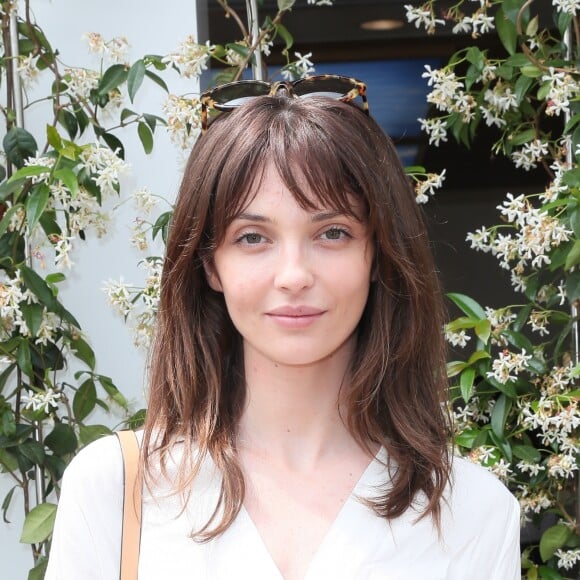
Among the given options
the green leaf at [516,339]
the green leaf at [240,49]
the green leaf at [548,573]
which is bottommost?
the green leaf at [548,573]

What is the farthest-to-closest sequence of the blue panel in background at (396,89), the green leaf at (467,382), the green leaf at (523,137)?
the blue panel in background at (396,89) → the green leaf at (523,137) → the green leaf at (467,382)

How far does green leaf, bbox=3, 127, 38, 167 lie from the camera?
2.29 meters

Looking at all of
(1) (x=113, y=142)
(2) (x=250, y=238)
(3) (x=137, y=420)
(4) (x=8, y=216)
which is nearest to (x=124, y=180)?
(1) (x=113, y=142)

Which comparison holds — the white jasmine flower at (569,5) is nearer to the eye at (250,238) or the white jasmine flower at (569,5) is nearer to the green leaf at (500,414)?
the green leaf at (500,414)

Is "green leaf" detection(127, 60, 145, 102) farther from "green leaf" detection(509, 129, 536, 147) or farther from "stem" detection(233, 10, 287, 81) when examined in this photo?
"green leaf" detection(509, 129, 536, 147)

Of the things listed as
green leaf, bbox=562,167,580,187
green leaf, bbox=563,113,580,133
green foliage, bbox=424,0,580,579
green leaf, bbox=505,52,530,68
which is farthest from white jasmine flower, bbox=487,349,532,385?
green leaf, bbox=505,52,530,68

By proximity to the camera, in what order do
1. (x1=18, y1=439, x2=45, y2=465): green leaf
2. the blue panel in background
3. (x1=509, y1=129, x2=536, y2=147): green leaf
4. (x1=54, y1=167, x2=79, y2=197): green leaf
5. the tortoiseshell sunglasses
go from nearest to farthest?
the tortoiseshell sunglasses < (x1=54, y1=167, x2=79, y2=197): green leaf < (x1=18, y1=439, x2=45, y2=465): green leaf < (x1=509, y1=129, x2=536, y2=147): green leaf < the blue panel in background

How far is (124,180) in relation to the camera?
8.45 feet

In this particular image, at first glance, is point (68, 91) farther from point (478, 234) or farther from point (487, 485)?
point (487, 485)

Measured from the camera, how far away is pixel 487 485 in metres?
1.58

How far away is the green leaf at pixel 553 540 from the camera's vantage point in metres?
2.35

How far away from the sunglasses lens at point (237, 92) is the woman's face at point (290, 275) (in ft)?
0.48

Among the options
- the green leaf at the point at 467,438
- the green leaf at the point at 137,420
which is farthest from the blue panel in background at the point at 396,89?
the green leaf at the point at 137,420

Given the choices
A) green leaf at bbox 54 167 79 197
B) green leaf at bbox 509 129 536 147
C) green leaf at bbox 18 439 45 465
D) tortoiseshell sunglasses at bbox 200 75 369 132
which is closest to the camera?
tortoiseshell sunglasses at bbox 200 75 369 132
